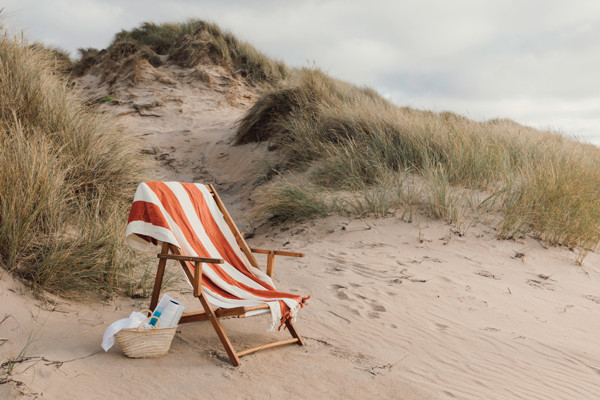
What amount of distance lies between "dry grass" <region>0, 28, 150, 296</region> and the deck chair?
27.9 inches

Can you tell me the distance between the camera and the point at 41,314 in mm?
3322

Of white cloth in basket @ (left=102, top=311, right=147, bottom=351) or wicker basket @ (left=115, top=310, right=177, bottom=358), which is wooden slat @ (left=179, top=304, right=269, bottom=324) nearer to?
wicker basket @ (left=115, top=310, right=177, bottom=358)

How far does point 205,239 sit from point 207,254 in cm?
15

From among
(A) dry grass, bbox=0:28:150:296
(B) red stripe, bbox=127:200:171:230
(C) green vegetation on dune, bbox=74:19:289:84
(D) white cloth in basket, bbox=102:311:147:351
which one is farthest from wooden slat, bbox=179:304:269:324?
(C) green vegetation on dune, bbox=74:19:289:84

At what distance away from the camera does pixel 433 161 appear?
7.37 m

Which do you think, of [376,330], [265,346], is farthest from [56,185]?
[376,330]

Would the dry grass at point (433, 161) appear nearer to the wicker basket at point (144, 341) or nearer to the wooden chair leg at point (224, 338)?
the wooden chair leg at point (224, 338)

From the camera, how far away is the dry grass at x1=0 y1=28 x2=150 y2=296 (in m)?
3.65

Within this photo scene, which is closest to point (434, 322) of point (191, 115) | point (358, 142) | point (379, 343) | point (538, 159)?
point (379, 343)

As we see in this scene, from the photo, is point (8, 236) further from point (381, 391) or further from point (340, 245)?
point (340, 245)

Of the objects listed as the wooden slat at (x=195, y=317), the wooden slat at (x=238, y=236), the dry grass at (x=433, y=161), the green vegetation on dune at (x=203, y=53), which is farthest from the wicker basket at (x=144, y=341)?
the green vegetation on dune at (x=203, y=53)

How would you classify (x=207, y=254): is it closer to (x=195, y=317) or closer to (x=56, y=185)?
(x=195, y=317)

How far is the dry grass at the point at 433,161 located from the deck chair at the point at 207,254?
302 cm

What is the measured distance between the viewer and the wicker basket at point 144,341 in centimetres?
287
